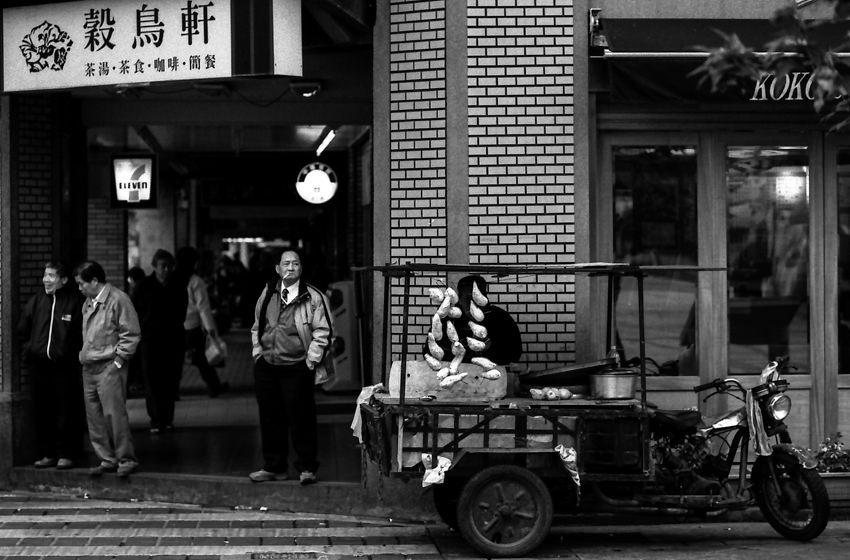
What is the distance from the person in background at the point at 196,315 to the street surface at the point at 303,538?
425cm

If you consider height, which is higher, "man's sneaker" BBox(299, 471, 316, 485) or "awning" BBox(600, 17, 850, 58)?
"awning" BBox(600, 17, 850, 58)

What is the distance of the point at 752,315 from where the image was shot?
33.7ft

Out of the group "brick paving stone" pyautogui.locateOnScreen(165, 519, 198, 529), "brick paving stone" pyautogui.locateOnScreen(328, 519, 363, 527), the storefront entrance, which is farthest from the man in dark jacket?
the storefront entrance

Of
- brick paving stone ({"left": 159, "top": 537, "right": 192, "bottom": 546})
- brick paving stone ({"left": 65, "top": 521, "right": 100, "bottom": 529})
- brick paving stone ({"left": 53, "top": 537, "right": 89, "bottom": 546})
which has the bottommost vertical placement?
brick paving stone ({"left": 159, "top": 537, "right": 192, "bottom": 546})

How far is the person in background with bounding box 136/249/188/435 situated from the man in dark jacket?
83.3 inches

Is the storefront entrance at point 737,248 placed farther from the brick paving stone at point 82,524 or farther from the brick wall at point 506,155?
the brick paving stone at point 82,524

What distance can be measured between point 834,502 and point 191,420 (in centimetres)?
708

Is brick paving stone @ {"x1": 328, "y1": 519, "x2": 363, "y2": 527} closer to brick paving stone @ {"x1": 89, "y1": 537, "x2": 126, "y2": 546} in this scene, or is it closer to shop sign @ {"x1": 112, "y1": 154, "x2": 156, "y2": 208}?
brick paving stone @ {"x1": 89, "y1": 537, "x2": 126, "y2": 546}

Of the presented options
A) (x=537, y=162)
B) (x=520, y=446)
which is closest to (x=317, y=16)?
(x=537, y=162)

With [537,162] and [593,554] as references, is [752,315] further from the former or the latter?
[593,554]

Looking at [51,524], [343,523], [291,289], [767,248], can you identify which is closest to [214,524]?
[343,523]

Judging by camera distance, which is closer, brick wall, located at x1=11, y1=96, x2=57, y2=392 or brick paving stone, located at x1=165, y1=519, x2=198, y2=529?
brick paving stone, located at x1=165, y1=519, x2=198, y2=529

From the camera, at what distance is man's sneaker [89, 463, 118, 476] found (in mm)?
10359

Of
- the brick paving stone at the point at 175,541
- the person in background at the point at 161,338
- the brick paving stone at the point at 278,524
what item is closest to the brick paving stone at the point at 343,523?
the brick paving stone at the point at 278,524
